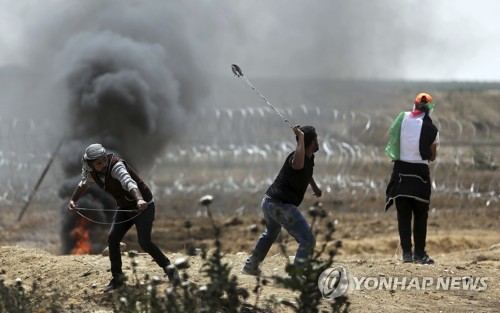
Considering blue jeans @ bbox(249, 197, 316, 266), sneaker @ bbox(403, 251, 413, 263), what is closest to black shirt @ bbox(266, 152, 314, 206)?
blue jeans @ bbox(249, 197, 316, 266)

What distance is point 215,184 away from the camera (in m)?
25.9

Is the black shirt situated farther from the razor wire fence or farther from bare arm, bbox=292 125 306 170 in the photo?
the razor wire fence

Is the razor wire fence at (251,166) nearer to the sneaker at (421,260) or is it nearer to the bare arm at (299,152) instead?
the sneaker at (421,260)

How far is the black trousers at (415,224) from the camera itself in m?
11.4

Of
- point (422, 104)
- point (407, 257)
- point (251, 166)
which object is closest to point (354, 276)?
point (407, 257)

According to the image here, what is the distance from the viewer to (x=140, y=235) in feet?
31.1

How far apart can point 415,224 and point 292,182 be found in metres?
2.61

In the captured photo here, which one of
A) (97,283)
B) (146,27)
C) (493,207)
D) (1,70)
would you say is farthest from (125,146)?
(97,283)

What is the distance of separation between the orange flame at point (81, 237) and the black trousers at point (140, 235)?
845cm

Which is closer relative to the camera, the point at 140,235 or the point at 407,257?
the point at 140,235

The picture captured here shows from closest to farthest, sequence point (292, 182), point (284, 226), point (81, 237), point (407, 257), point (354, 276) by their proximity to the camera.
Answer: point (284, 226), point (292, 182), point (354, 276), point (407, 257), point (81, 237)

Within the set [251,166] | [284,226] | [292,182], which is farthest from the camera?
[251,166]

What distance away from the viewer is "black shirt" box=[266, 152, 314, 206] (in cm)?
940

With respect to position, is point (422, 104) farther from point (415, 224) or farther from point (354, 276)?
point (354, 276)
